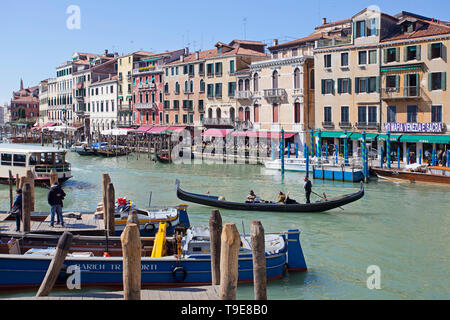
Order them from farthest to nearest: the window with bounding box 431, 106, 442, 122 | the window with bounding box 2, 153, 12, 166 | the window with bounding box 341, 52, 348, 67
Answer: the window with bounding box 341, 52, 348, 67, the window with bounding box 431, 106, 442, 122, the window with bounding box 2, 153, 12, 166

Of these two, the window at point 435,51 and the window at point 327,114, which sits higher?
the window at point 435,51

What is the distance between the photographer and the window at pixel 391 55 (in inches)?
1154

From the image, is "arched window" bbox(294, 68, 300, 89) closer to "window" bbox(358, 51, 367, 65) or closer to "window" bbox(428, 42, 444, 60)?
"window" bbox(358, 51, 367, 65)

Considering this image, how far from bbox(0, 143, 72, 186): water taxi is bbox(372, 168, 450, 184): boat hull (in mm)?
15182

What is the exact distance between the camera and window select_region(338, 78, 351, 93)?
32.0m

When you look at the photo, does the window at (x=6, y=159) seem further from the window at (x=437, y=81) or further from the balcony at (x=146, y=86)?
the balcony at (x=146, y=86)

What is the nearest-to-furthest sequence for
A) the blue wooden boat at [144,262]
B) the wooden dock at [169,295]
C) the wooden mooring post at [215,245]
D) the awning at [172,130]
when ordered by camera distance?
the wooden dock at [169,295], the wooden mooring post at [215,245], the blue wooden boat at [144,262], the awning at [172,130]

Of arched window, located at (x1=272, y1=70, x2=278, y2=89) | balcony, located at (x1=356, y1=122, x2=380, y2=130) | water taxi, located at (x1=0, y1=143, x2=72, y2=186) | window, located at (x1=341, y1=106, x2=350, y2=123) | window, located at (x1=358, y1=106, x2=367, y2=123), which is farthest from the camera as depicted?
arched window, located at (x1=272, y1=70, x2=278, y2=89)

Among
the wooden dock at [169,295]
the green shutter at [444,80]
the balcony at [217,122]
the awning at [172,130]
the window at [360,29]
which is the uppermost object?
the window at [360,29]

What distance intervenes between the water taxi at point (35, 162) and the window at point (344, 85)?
56.9 feet

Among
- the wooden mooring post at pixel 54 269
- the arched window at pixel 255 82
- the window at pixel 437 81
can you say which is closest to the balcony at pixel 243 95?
the arched window at pixel 255 82

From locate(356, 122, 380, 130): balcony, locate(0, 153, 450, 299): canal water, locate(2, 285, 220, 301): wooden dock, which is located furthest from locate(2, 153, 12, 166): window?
locate(356, 122, 380, 130): balcony

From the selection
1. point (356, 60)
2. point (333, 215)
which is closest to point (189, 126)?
point (356, 60)

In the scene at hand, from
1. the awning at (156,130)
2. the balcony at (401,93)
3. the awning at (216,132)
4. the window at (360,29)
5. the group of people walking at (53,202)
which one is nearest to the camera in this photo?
the group of people walking at (53,202)
